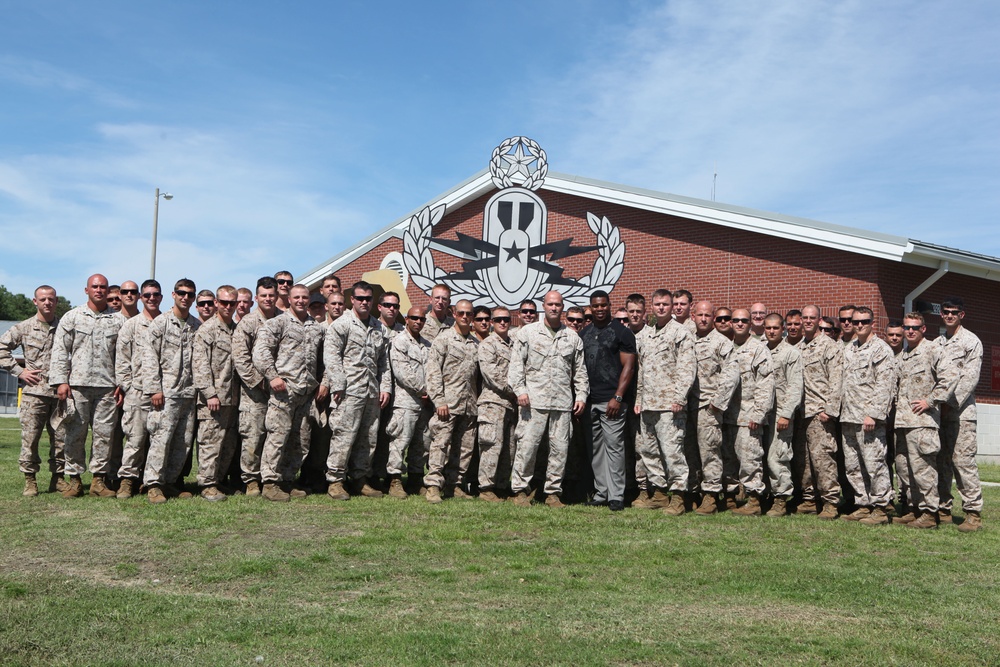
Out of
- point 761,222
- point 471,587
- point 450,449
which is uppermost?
point 761,222

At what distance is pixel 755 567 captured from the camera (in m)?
6.28

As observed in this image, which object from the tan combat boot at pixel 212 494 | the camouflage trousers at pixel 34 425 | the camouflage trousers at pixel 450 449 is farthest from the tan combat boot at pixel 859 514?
the camouflage trousers at pixel 34 425

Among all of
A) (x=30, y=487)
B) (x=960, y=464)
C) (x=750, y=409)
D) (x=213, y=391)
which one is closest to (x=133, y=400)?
(x=213, y=391)

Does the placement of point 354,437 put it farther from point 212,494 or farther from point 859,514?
point 859,514

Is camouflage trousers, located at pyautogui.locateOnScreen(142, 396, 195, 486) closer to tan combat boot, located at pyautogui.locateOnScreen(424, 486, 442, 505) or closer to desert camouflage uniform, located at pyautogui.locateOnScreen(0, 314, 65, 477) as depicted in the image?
desert camouflage uniform, located at pyautogui.locateOnScreen(0, 314, 65, 477)

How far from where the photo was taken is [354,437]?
29.1ft

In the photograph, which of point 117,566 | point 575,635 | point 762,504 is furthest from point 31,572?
point 762,504

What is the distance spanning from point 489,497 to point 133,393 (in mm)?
3659

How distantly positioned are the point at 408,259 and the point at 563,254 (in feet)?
8.75

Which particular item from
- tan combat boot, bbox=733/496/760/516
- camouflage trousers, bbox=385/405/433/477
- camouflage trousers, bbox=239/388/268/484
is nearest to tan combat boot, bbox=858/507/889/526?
tan combat boot, bbox=733/496/760/516

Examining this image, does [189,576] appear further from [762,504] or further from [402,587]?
[762,504]

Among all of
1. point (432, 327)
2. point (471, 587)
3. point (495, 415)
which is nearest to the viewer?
point (471, 587)

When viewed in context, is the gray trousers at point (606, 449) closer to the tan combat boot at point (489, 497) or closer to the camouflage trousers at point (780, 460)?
the tan combat boot at point (489, 497)

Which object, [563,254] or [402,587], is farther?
[563,254]
